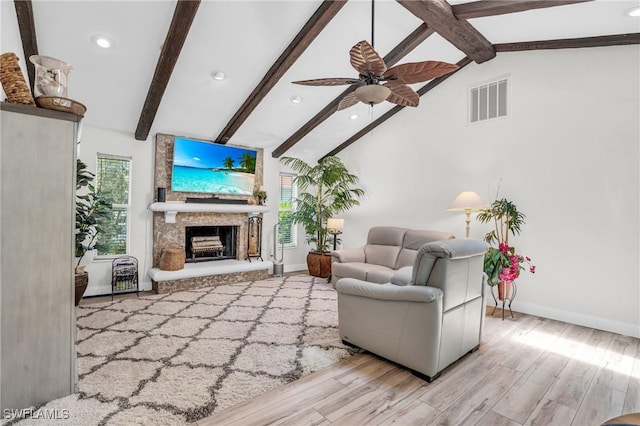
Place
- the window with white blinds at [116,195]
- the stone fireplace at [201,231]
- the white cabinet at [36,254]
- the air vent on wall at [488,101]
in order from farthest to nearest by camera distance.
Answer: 1. the stone fireplace at [201,231]
2. the window with white blinds at [116,195]
3. the air vent on wall at [488,101]
4. the white cabinet at [36,254]

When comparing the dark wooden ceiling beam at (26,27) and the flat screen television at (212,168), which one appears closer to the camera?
the dark wooden ceiling beam at (26,27)

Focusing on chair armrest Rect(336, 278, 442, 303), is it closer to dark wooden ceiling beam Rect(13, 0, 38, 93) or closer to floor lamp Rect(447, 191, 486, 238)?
floor lamp Rect(447, 191, 486, 238)

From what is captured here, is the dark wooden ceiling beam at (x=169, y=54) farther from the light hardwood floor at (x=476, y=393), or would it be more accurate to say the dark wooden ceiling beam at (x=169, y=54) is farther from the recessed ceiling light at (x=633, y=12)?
the recessed ceiling light at (x=633, y=12)

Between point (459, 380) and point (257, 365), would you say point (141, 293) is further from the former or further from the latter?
point (459, 380)

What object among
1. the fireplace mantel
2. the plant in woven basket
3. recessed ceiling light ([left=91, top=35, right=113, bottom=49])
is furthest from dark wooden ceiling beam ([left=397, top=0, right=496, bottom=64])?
the plant in woven basket

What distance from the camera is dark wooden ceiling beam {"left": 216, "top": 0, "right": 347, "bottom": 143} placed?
322 centimetres

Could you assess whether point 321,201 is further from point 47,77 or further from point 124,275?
point 47,77

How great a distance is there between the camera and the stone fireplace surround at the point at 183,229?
471cm

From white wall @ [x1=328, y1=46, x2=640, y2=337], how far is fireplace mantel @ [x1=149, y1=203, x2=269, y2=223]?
Answer: 3149 mm

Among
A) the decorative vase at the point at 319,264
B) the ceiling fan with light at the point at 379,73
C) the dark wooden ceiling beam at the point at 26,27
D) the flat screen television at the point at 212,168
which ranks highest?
the dark wooden ceiling beam at the point at 26,27

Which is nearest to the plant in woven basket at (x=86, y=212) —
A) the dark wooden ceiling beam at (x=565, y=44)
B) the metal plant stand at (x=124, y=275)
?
the metal plant stand at (x=124, y=275)

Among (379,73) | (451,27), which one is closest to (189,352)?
(379,73)

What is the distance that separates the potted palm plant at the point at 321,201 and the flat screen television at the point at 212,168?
888 millimetres

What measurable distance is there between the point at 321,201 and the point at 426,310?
4.10 m
